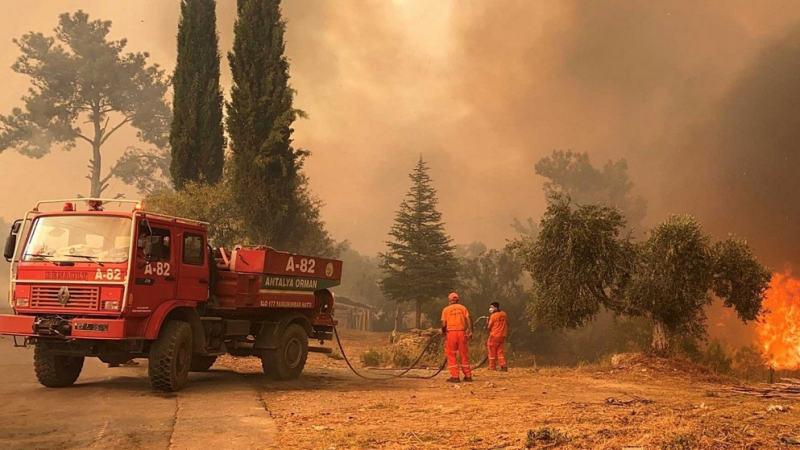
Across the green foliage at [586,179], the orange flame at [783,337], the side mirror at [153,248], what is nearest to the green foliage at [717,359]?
the orange flame at [783,337]

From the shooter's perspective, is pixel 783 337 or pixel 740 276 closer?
pixel 740 276

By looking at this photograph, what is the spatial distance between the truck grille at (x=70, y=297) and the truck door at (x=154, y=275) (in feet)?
1.99

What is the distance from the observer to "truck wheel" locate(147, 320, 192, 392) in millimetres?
10906

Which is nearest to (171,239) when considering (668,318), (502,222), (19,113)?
(668,318)

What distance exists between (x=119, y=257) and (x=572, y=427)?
730cm

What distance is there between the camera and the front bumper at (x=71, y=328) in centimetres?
1021

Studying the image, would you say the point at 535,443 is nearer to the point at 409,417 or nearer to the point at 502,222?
the point at 409,417

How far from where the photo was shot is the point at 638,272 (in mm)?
17812

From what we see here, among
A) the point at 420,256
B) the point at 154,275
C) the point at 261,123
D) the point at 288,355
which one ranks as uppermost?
the point at 261,123

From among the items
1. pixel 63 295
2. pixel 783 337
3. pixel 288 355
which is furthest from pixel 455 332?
pixel 783 337

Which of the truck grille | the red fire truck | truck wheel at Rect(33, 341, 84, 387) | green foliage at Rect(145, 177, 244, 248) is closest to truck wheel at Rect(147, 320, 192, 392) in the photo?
the red fire truck

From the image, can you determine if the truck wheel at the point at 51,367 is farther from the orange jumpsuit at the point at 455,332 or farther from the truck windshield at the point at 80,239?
the orange jumpsuit at the point at 455,332

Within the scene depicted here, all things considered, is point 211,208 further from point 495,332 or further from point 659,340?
point 659,340

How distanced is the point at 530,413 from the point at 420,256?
3271 centimetres
